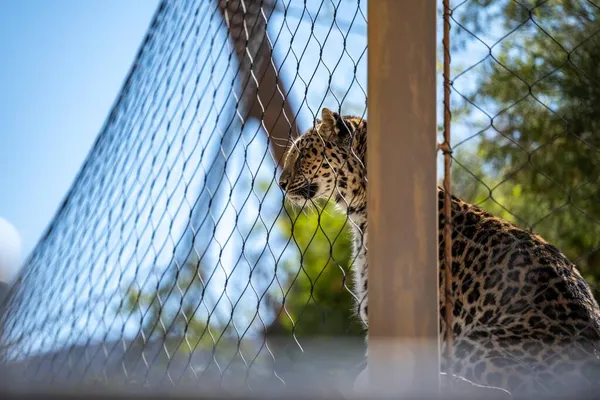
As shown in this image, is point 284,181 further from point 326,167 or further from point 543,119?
point 543,119

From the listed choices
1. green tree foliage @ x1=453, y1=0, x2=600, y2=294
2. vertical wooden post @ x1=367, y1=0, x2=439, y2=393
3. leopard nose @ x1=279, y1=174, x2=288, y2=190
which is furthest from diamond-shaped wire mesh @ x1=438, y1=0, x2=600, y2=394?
vertical wooden post @ x1=367, y1=0, x2=439, y2=393

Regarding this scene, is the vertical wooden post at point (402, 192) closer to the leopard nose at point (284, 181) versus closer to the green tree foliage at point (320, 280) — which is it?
the leopard nose at point (284, 181)

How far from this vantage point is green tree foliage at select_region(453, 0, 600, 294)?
5.88 meters

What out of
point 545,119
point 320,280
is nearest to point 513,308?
point 545,119

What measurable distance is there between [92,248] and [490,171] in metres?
4.38

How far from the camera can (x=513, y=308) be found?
9.46 feet

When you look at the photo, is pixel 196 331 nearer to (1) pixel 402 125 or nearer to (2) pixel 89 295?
(2) pixel 89 295

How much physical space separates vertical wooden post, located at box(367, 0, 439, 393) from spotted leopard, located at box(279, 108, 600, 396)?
0.67 meters

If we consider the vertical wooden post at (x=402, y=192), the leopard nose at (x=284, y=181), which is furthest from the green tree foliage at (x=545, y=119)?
the vertical wooden post at (x=402, y=192)

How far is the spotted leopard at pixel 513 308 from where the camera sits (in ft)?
8.19

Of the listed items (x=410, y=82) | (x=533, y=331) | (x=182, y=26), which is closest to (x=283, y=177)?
(x=182, y=26)

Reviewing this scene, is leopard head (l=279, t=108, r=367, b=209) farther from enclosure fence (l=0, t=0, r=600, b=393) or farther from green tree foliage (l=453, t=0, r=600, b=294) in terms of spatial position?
green tree foliage (l=453, t=0, r=600, b=294)

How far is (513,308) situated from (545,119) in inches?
157

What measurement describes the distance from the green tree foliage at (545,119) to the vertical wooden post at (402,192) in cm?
417
